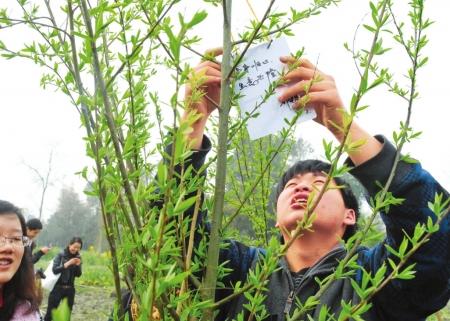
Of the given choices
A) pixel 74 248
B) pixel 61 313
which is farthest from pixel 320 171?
pixel 74 248

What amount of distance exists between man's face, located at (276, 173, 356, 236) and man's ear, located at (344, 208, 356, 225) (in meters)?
0.03

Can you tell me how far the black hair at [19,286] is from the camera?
7.41 ft

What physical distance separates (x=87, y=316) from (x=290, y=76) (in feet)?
27.4

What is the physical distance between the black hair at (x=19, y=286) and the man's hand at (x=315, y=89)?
5.78ft

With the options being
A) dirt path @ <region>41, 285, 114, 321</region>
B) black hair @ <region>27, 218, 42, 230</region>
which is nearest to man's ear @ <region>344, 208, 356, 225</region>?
black hair @ <region>27, 218, 42, 230</region>

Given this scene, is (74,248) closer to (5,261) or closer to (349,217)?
(5,261)

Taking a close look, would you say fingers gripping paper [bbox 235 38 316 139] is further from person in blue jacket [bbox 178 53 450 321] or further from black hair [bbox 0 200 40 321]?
black hair [bbox 0 200 40 321]

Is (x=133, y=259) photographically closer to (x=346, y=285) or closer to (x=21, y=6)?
(x=21, y=6)

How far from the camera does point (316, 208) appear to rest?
5.17 feet

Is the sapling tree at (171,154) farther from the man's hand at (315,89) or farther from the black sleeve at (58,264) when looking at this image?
the black sleeve at (58,264)

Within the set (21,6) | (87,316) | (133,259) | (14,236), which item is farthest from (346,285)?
(87,316)

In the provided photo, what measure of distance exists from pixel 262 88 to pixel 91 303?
9.66 meters

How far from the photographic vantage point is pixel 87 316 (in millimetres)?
8312

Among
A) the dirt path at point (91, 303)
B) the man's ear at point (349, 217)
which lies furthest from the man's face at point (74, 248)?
the man's ear at point (349, 217)
